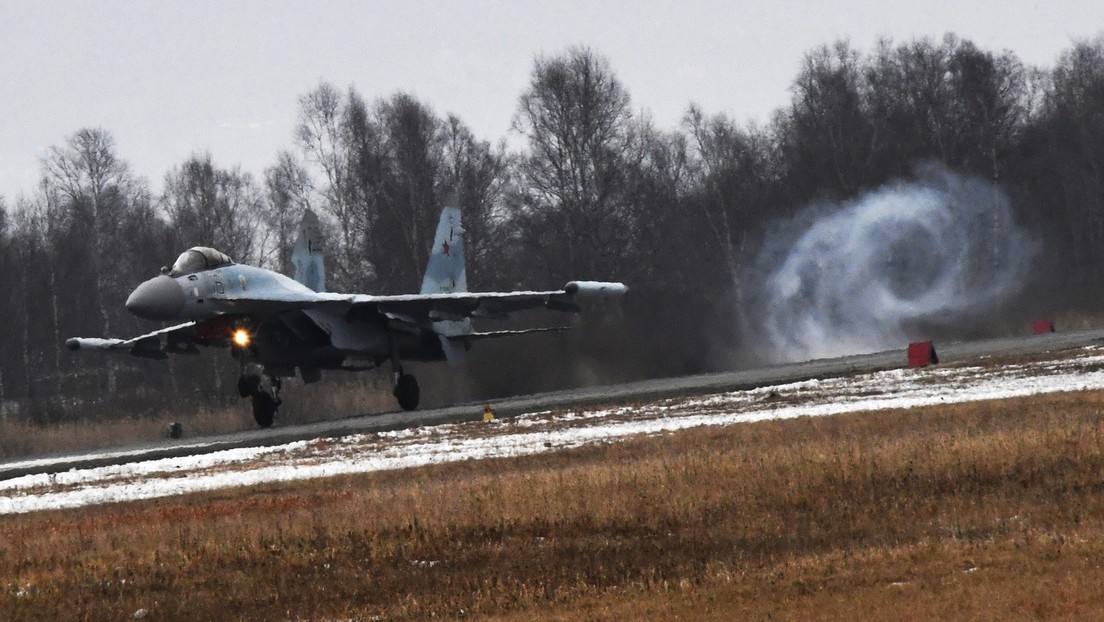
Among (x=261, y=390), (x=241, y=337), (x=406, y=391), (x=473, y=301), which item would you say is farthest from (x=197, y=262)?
(x=406, y=391)

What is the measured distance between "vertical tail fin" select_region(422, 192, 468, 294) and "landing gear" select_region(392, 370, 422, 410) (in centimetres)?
401

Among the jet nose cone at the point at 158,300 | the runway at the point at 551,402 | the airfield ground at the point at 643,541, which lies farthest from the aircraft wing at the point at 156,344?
the airfield ground at the point at 643,541

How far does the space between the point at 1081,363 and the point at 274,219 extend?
168ft

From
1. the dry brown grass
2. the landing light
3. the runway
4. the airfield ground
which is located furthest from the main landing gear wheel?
the dry brown grass

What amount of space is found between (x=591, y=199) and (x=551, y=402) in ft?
81.2

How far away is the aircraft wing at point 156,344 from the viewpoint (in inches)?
1339

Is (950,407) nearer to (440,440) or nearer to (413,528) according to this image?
(440,440)

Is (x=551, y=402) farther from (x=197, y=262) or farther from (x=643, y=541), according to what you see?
(x=643, y=541)

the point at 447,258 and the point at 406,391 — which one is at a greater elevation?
the point at 447,258

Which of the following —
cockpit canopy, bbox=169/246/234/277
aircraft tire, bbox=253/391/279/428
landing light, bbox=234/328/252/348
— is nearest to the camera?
cockpit canopy, bbox=169/246/234/277

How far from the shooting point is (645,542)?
11.4 meters

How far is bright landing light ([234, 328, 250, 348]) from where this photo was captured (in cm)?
3077

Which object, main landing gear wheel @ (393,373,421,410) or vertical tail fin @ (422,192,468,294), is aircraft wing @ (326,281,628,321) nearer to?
main landing gear wheel @ (393,373,421,410)

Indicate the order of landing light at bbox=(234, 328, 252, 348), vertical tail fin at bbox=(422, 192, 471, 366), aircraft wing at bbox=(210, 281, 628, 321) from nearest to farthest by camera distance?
aircraft wing at bbox=(210, 281, 628, 321) < landing light at bbox=(234, 328, 252, 348) < vertical tail fin at bbox=(422, 192, 471, 366)
